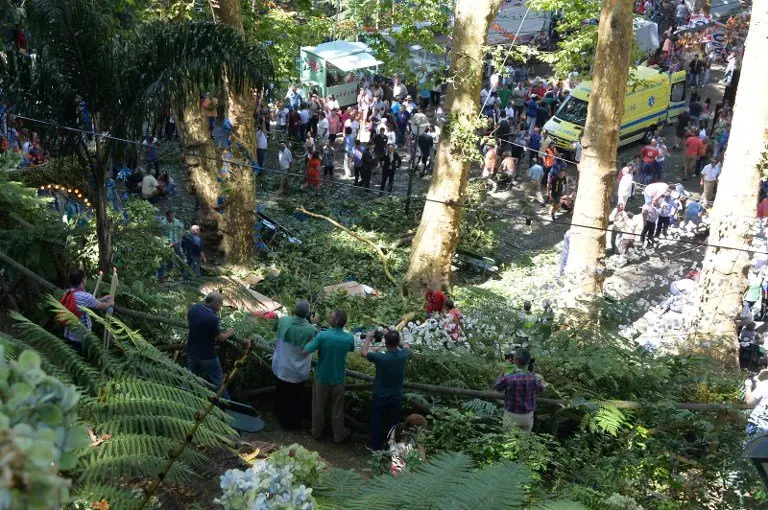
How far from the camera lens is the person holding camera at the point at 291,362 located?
25.5 feet

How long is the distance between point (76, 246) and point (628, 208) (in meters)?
16.1

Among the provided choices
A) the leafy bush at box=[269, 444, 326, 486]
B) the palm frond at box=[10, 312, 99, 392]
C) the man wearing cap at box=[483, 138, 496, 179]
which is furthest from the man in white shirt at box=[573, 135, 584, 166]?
the leafy bush at box=[269, 444, 326, 486]

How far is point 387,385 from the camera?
7.66 m

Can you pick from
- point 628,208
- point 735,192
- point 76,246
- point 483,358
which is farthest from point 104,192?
point 628,208

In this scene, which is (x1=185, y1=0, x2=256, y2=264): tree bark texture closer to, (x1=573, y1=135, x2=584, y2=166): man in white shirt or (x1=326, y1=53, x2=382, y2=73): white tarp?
(x1=573, y1=135, x2=584, y2=166): man in white shirt

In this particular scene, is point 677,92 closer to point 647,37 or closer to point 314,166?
point 647,37

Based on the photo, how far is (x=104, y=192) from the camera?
30.9 feet

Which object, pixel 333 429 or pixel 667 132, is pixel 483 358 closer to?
pixel 333 429

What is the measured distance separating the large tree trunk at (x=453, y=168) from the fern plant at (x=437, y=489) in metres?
9.88

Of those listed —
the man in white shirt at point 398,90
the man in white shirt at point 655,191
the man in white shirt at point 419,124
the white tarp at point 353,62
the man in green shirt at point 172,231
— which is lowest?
the man in green shirt at point 172,231

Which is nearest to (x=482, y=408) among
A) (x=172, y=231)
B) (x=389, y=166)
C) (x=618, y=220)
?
(x=172, y=231)

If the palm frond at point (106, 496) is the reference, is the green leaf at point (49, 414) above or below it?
above

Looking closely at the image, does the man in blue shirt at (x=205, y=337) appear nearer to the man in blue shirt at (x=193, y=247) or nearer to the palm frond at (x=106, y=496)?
the palm frond at (x=106, y=496)

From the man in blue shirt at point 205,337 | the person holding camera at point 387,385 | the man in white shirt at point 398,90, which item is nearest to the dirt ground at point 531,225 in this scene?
the man in white shirt at point 398,90
